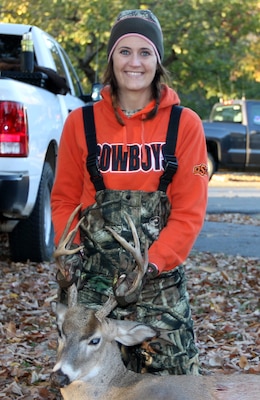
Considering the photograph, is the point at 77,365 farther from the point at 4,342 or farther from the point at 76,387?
the point at 4,342

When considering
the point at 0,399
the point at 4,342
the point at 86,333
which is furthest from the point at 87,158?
the point at 4,342

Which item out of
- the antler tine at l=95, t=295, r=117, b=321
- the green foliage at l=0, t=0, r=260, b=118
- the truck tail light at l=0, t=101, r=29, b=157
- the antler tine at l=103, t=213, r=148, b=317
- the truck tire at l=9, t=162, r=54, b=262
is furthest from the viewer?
the green foliage at l=0, t=0, r=260, b=118

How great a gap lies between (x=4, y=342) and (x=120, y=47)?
9.59 ft

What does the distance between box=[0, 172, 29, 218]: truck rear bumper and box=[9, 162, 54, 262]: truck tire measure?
853 millimetres

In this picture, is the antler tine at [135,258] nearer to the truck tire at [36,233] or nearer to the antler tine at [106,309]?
the antler tine at [106,309]

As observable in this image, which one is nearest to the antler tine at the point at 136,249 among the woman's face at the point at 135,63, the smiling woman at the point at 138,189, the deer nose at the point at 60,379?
the smiling woman at the point at 138,189

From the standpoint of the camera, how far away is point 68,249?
389 centimetres

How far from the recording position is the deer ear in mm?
3758

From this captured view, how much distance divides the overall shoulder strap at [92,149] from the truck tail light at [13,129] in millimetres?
3136

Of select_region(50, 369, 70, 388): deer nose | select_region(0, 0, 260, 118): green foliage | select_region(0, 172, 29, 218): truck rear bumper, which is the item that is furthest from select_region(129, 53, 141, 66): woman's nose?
select_region(0, 0, 260, 118): green foliage

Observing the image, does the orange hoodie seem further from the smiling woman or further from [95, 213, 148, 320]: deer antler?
[95, 213, 148, 320]: deer antler

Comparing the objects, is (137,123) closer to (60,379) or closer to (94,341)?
(94,341)

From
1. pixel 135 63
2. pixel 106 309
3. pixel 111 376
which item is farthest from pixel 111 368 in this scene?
pixel 135 63

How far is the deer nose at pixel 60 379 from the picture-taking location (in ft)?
11.6
